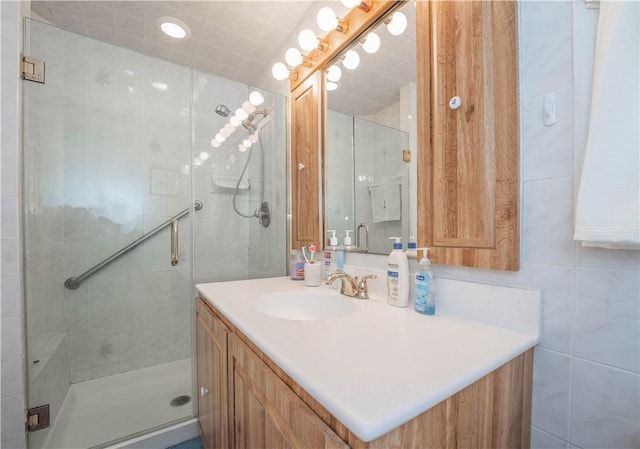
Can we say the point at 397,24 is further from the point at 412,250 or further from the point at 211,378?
the point at 211,378

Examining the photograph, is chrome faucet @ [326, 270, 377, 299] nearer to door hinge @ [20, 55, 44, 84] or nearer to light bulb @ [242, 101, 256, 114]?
light bulb @ [242, 101, 256, 114]

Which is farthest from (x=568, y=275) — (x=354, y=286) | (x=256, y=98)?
(x=256, y=98)

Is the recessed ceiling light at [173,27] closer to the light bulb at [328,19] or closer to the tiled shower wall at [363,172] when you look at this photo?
the light bulb at [328,19]

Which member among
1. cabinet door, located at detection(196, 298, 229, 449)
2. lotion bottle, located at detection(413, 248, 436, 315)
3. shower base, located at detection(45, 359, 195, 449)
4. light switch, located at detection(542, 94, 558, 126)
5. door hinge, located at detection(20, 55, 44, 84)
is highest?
door hinge, located at detection(20, 55, 44, 84)

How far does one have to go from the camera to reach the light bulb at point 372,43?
1148 mm

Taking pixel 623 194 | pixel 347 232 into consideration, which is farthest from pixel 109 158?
pixel 623 194

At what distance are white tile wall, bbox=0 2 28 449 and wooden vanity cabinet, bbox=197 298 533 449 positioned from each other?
95 cm

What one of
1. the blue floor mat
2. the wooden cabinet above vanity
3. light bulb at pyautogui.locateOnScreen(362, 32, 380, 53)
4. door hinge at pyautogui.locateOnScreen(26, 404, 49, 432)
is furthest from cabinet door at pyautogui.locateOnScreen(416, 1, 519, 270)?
door hinge at pyautogui.locateOnScreen(26, 404, 49, 432)

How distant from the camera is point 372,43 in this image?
1166 millimetres

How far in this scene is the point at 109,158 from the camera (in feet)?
5.66

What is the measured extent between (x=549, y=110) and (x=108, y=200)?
83.3 inches

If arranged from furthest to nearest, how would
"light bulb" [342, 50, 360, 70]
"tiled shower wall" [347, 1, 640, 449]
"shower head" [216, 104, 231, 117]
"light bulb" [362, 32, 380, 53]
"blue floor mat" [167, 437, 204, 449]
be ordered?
"shower head" [216, 104, 231, 117] → "blue floor mat" [167, 437, 204, 449] → "light bulb" [342, 50, 360, 70] → "light bulb" [362, 32, 380, 53] → "tiled shower wall" [347, 1, 640, 449]

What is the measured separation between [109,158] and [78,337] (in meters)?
1.10

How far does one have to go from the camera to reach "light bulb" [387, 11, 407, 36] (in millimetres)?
1016
